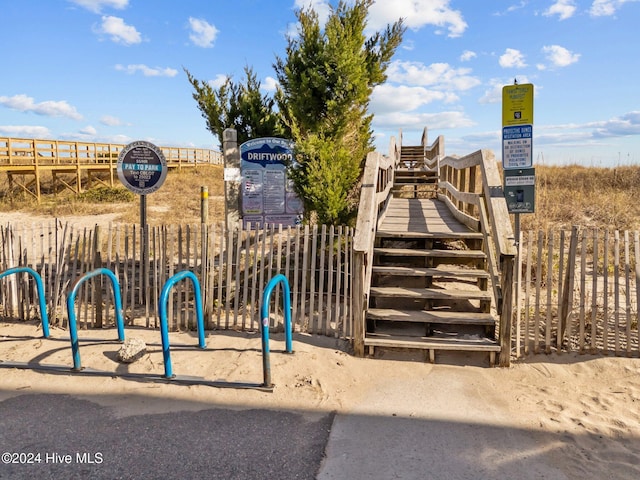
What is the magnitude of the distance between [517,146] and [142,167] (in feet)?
17.6

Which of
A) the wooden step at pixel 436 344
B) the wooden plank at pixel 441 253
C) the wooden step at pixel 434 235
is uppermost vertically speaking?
the wooden step at pixel 434 235

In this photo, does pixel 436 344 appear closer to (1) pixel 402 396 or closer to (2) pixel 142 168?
(1) pixel 402 396

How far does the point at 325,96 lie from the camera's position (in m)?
7.90

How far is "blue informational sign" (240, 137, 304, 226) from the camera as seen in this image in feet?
25.7

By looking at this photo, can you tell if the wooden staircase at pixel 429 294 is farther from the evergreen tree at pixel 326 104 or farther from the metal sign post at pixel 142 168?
the metal sign post at pixel 142 168

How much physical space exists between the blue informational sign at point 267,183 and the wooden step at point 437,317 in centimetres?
316

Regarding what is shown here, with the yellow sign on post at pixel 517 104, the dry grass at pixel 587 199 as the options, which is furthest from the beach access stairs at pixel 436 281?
the dry grass at pixel 587 199

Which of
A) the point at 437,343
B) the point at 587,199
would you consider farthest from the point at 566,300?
the point at 587,199

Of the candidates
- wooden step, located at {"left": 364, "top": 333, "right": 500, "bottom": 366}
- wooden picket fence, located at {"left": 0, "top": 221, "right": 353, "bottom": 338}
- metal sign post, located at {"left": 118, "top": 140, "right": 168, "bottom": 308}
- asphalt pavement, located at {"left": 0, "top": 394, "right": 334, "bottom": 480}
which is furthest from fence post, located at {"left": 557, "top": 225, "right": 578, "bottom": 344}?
metal sign post, located at {"left": 118, "top": 140, "right": 168, "bottom": 308}

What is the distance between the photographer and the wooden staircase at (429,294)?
5.09 m

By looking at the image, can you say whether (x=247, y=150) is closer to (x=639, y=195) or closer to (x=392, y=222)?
(x=392, y=222)

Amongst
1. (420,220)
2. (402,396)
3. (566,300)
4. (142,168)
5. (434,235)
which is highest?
(142,168)

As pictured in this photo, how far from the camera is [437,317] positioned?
17.2 feet

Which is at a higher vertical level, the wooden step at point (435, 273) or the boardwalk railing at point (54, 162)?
the boardwalk railing at point (54, 162)
